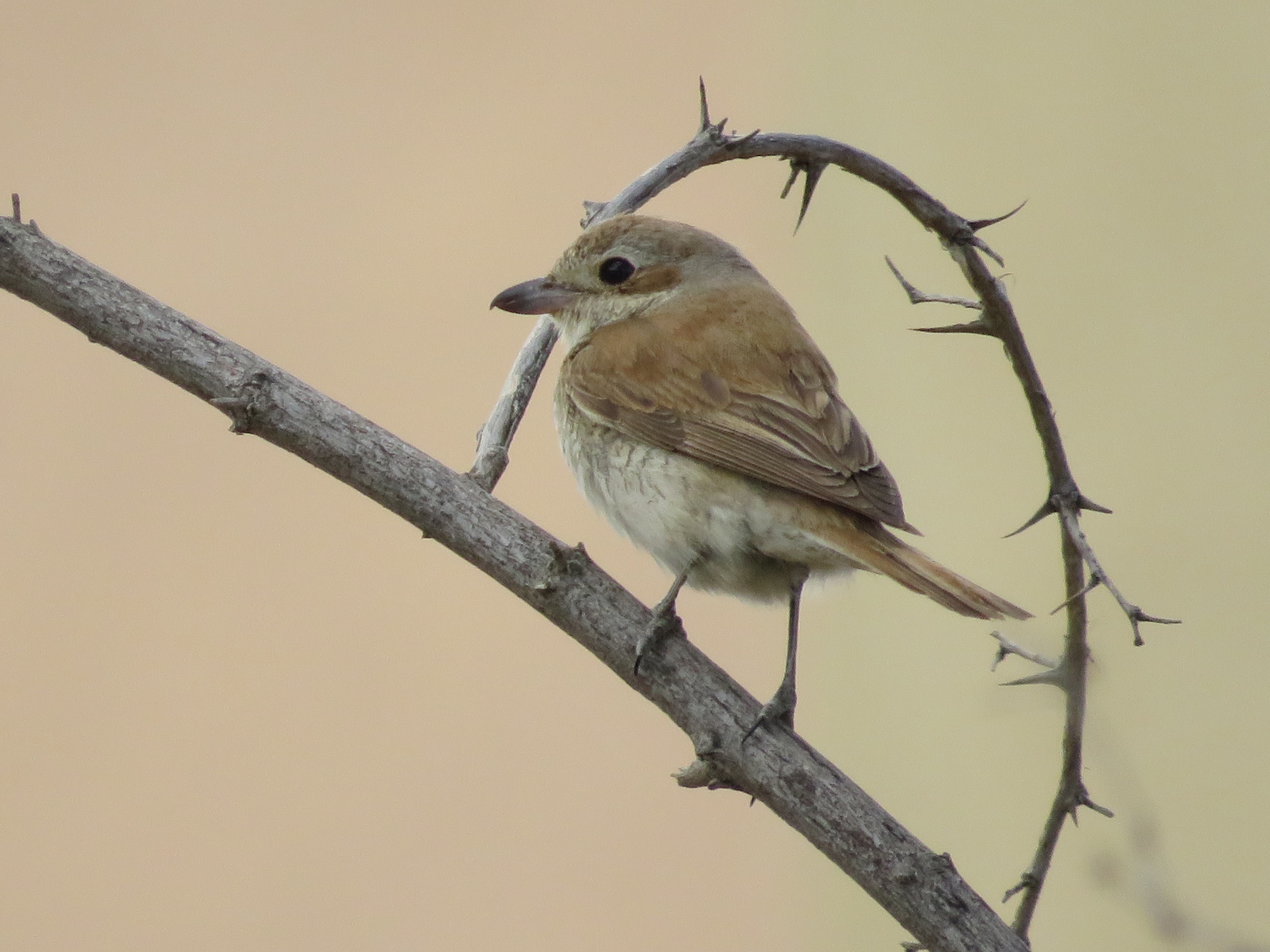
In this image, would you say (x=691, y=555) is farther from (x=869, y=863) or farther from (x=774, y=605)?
(x=869, y=863)

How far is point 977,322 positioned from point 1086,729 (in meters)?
0.64

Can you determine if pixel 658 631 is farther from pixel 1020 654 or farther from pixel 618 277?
pixel 618 277

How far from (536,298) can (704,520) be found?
0.81 meters

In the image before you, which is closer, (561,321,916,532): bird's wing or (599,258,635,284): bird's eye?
(561,321,916,532): bird's wing

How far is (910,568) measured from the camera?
2006 millimetres

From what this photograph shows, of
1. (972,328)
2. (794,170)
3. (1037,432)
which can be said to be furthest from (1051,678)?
(794,170)

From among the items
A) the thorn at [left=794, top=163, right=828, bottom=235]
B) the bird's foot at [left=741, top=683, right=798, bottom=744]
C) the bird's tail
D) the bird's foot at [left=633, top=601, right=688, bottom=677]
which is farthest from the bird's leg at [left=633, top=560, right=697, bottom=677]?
the thorn at [left=794, top=163, right=828, bottom=235]

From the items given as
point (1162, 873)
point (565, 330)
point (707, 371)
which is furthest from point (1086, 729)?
point (565, 330)

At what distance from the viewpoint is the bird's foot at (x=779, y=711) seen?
198 cm

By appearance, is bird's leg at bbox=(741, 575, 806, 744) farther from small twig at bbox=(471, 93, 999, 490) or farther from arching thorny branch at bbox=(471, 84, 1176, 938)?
small twig at bbox=(471, 93, 999, 490)

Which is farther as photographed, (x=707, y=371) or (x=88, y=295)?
(x=707, y=371)

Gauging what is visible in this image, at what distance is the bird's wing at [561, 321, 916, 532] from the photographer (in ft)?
7.33

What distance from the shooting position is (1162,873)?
1.95 m

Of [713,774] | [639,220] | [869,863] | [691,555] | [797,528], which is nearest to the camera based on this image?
[869,863]
